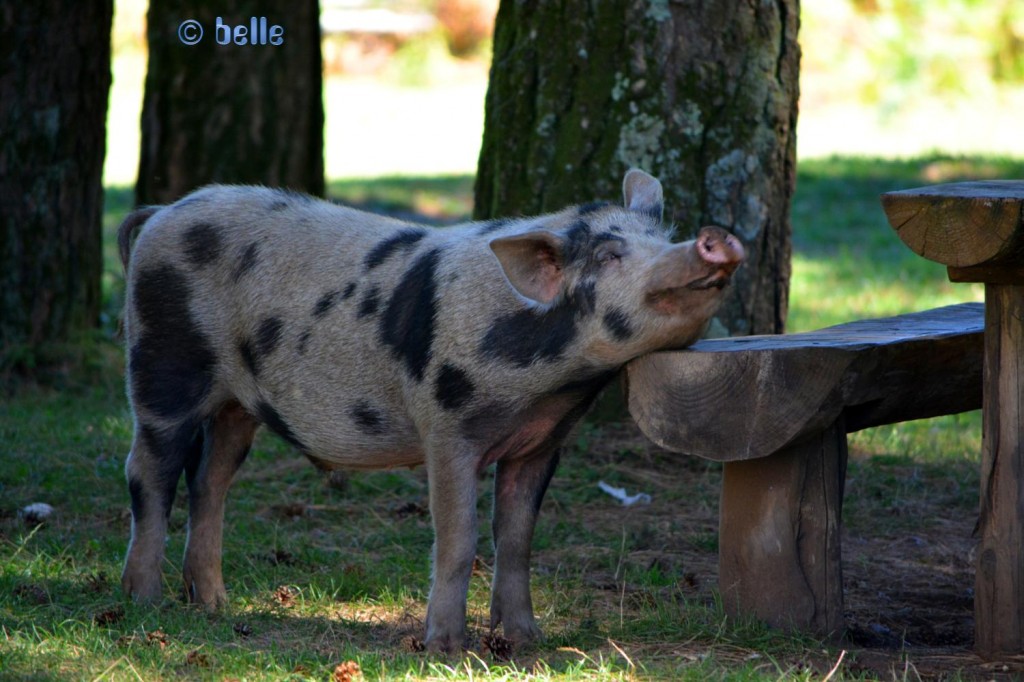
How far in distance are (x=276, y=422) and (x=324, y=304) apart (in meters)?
0.44

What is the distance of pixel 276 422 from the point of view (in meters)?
4.65

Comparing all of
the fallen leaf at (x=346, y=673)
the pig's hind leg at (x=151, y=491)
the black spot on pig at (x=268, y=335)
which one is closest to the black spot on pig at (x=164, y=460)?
the pig's hind leg at (x=151, y=491)

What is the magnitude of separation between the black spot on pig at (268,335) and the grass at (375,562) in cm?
89

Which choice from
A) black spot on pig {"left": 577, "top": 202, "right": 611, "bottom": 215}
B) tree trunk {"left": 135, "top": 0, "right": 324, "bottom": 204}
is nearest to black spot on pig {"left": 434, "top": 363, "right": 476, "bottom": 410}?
black spot on pig {"left": 577, "top": 202, "right": 611, "bottom": 215}

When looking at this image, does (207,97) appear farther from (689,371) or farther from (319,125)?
(689,371)

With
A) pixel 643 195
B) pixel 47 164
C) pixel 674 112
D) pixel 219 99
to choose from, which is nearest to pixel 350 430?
pixel 643 195

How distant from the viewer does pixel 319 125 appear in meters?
8.28

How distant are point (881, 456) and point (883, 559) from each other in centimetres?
138

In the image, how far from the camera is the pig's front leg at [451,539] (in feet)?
13.7

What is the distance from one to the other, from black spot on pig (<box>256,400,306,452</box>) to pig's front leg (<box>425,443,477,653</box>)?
23.6 inches

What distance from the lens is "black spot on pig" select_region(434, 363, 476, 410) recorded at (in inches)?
164

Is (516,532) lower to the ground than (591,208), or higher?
lower

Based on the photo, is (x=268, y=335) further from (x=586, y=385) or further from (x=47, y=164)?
(x=47, y=164)

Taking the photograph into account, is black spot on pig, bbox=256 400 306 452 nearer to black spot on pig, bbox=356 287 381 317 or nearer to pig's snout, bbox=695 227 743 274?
black spot on pig, bbox=356 287 381 317
